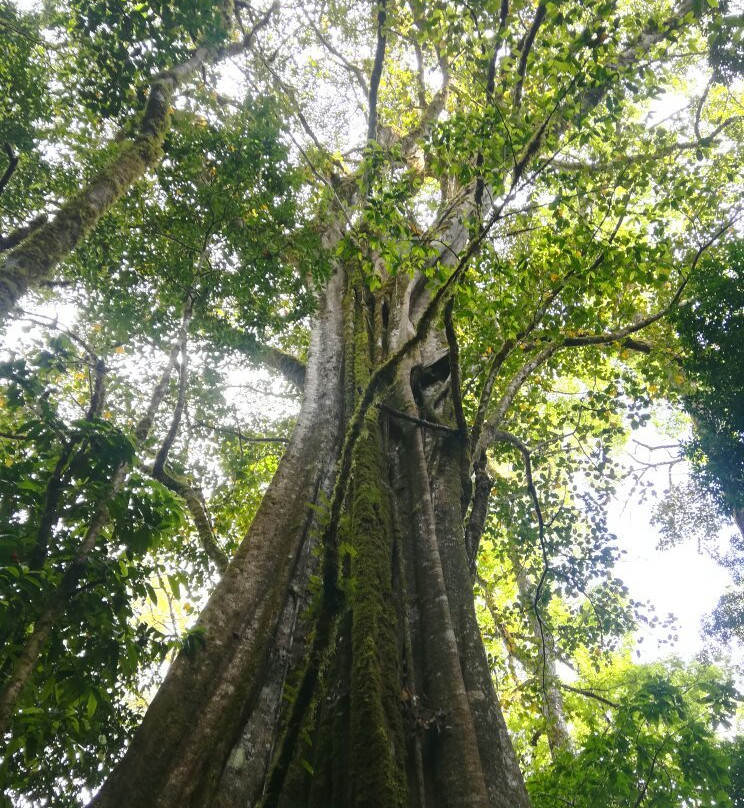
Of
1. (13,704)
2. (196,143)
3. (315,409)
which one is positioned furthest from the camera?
(196,143)

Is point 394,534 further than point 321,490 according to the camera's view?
No

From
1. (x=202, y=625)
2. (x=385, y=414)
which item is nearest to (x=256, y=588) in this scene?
(x=202, y=625)

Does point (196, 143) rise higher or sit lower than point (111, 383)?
A: higher

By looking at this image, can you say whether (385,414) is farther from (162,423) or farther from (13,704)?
(162,423)

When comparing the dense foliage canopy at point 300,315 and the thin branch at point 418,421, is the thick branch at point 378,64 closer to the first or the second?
the dense foliage canopy at point 300,315

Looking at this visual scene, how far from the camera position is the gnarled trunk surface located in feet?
7.18

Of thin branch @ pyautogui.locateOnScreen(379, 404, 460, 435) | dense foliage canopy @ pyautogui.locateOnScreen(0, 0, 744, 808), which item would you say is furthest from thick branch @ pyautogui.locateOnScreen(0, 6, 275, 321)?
thin branch @ pyautogui.locateOnScreen(379, 404, 460, 435)

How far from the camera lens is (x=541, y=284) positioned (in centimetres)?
670

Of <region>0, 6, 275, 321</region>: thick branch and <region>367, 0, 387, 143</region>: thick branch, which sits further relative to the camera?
<region>367, 0, 387, 143</region>: thick branch

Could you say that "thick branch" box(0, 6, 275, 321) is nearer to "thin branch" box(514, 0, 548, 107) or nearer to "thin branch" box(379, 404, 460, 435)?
"thin branch" box(379, 404, 460, 435)

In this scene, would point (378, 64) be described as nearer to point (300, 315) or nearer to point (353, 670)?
point (300, 315)

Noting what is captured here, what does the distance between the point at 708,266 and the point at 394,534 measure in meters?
4.68

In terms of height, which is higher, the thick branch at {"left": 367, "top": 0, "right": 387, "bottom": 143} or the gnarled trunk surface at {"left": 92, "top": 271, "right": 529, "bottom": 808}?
the thick branch at {"left": 367, "top": 0, "right": 387, "bottom": 143}

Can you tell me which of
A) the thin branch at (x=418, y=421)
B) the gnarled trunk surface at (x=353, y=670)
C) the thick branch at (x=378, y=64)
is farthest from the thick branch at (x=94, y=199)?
the thin branch at (x=418, y=421)
